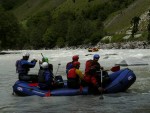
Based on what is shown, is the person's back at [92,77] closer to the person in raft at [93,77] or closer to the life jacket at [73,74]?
the person in raft at [93,77]

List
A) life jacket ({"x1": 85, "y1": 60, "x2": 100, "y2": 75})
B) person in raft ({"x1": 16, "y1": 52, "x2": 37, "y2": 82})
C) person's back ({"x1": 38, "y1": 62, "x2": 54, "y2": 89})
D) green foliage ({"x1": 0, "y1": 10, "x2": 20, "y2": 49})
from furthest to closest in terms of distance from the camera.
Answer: green foliage ({"x1": 0, "y1": 10, "x2": 20, "y2": 49}), person in raft ({"x1": 16, "y1": 52, "x2": 37, "y2": 82}), life jacket ({"x1": 85, "y1": 60, "x2": 100, "y2": 75}), person's back ({"x1": 38, "y1": 62, "x2": 54, "y2": 89})

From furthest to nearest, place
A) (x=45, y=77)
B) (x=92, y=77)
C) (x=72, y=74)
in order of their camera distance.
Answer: (x=92, y=77)
(x=72, y=74)
(x=45, y=77)

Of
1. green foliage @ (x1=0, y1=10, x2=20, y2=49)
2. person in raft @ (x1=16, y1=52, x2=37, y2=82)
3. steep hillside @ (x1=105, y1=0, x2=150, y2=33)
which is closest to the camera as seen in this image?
person in raft @ (x1=16, y1=52, x2=37, y2=82)

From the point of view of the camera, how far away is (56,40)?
183250mm

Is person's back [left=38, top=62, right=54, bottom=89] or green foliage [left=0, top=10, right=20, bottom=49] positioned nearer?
person's back [left=38, top=62, right=54, bottom=89]

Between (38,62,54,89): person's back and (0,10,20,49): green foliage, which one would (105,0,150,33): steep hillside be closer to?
(0,10,20,49): green foliage

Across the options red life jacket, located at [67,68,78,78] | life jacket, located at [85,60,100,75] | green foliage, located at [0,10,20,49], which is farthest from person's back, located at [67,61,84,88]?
green foliage, located at [0,10,20,49]

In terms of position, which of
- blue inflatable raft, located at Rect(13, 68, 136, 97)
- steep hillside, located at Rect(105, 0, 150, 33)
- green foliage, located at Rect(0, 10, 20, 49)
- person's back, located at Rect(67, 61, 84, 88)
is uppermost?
steep hillside, located at Rect(105, 0, 150, 33)

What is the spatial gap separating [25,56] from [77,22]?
154507 millimetres

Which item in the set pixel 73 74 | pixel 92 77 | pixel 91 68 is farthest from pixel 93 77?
pixel 73 74

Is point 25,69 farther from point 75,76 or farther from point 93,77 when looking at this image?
point 93,77

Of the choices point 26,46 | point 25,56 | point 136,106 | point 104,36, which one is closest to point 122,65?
point 25,56

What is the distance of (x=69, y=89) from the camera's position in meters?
22.1

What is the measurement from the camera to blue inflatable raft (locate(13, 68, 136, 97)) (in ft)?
71.9
